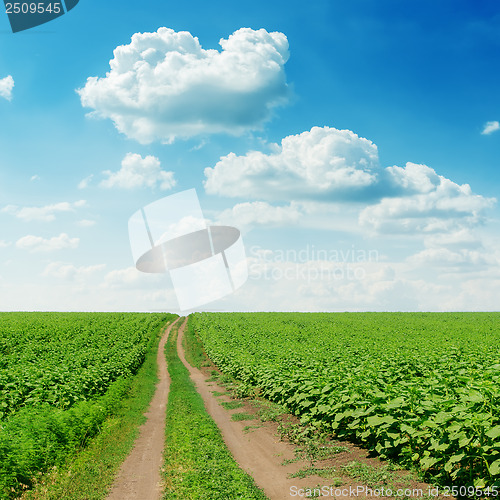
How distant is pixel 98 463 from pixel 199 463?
10.6ft

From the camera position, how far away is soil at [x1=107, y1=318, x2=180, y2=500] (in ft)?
31.8

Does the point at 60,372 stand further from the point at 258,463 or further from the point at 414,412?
the point at 414,412

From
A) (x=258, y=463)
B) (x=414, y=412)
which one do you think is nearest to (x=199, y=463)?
(x=258, y=463)

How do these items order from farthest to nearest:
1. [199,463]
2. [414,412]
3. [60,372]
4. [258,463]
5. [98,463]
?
[60,372] < [98,463] < [258,463] < [199,463] < [414,412]

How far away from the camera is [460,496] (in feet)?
25.7

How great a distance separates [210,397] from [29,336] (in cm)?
3023

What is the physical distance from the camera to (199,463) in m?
10.8

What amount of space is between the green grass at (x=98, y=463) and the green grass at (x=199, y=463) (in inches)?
56.8

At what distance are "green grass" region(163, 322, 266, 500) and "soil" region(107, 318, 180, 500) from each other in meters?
0.28

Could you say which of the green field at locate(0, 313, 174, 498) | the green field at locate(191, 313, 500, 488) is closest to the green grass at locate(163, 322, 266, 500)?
the green field at locate(0, 313, 174, 498)

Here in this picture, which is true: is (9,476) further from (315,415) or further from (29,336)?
(29,336)

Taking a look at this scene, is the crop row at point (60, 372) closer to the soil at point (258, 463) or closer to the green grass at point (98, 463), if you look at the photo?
the green grass at point (98, 463)

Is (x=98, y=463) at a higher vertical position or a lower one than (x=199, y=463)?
lower

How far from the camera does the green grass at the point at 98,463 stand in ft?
31.7
